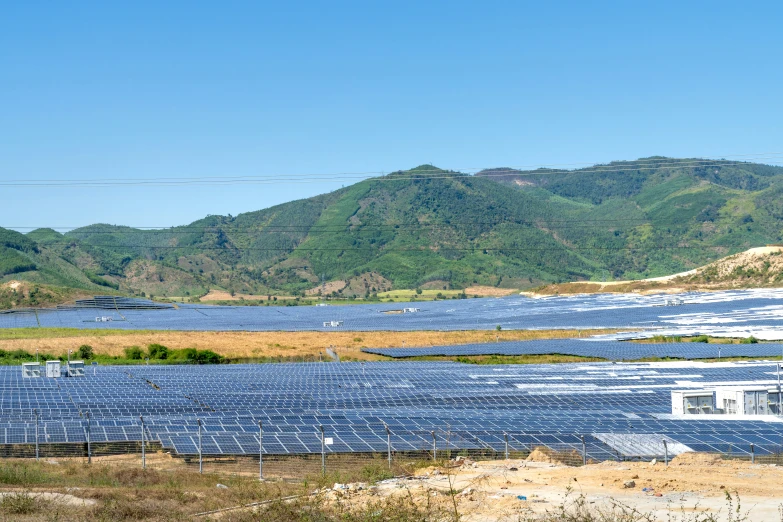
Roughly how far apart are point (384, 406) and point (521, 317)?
66.9m

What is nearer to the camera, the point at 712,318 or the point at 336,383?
the point at 336,383

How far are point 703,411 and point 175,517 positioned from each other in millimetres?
22964

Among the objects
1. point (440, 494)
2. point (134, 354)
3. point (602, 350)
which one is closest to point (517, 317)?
point (602, 350)

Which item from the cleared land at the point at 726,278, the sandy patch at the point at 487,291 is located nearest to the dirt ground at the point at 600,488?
the cleared land at the point at 726,278

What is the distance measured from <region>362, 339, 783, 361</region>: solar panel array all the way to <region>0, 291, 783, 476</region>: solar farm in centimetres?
14

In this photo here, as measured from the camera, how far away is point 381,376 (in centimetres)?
4600

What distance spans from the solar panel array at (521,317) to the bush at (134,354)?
91.9 ft

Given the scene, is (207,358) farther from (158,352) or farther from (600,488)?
(600,488)

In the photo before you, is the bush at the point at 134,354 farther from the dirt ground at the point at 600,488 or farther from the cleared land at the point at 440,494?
the dirt ground at the point at 600,488

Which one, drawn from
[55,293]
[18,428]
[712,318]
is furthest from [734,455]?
[55,293]

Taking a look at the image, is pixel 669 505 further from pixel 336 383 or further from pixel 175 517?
pixel 336 383

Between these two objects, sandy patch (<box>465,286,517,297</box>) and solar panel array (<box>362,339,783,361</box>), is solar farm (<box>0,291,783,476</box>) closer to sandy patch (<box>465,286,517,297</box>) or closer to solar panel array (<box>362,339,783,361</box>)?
solar panel array (<box>362,339,783,361</box>)

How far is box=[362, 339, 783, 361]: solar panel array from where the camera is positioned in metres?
54.5

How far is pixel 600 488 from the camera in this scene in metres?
16.1
